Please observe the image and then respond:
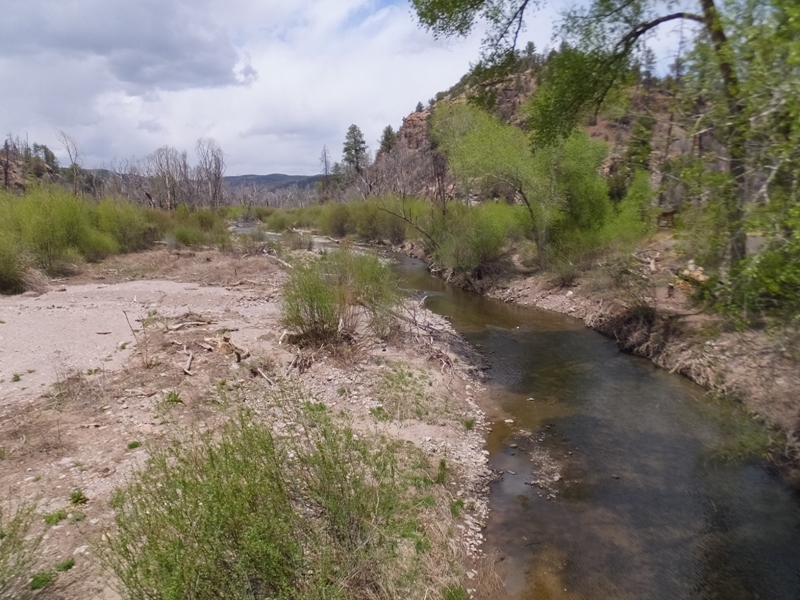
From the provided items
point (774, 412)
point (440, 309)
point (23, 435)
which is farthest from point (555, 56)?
point (440, 309)

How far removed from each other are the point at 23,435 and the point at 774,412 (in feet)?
36.3

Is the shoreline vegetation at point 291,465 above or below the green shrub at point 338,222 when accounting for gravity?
below

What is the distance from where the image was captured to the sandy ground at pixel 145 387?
5.89 m

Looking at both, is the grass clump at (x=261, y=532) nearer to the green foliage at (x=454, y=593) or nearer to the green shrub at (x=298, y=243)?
the green foliage at (x=454, y=593)

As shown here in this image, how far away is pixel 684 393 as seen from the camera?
11047 mm

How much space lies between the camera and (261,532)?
367 centimetres

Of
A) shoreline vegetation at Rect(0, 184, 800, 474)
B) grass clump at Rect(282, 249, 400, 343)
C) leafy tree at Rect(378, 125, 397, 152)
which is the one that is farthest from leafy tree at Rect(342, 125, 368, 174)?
grass clump at Rect(282, 249, 400, 343)

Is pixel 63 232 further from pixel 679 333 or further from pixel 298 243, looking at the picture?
pixel 679 333

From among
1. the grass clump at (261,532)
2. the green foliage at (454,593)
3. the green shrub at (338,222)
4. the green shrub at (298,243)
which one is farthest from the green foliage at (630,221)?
the green shrub at (338,222)

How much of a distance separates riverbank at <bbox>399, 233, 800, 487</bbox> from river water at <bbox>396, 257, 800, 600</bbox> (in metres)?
0.59

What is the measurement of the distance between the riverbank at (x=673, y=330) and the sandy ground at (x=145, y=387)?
4487mm

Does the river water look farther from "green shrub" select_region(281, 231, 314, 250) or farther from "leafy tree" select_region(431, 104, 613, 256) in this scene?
"green shrub" select_region(281, 231, 314, 250)

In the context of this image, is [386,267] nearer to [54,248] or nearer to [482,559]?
[482,559]

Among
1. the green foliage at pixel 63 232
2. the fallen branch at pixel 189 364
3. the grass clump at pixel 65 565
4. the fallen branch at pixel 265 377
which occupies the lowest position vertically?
the grass clump at pixel 65 565
